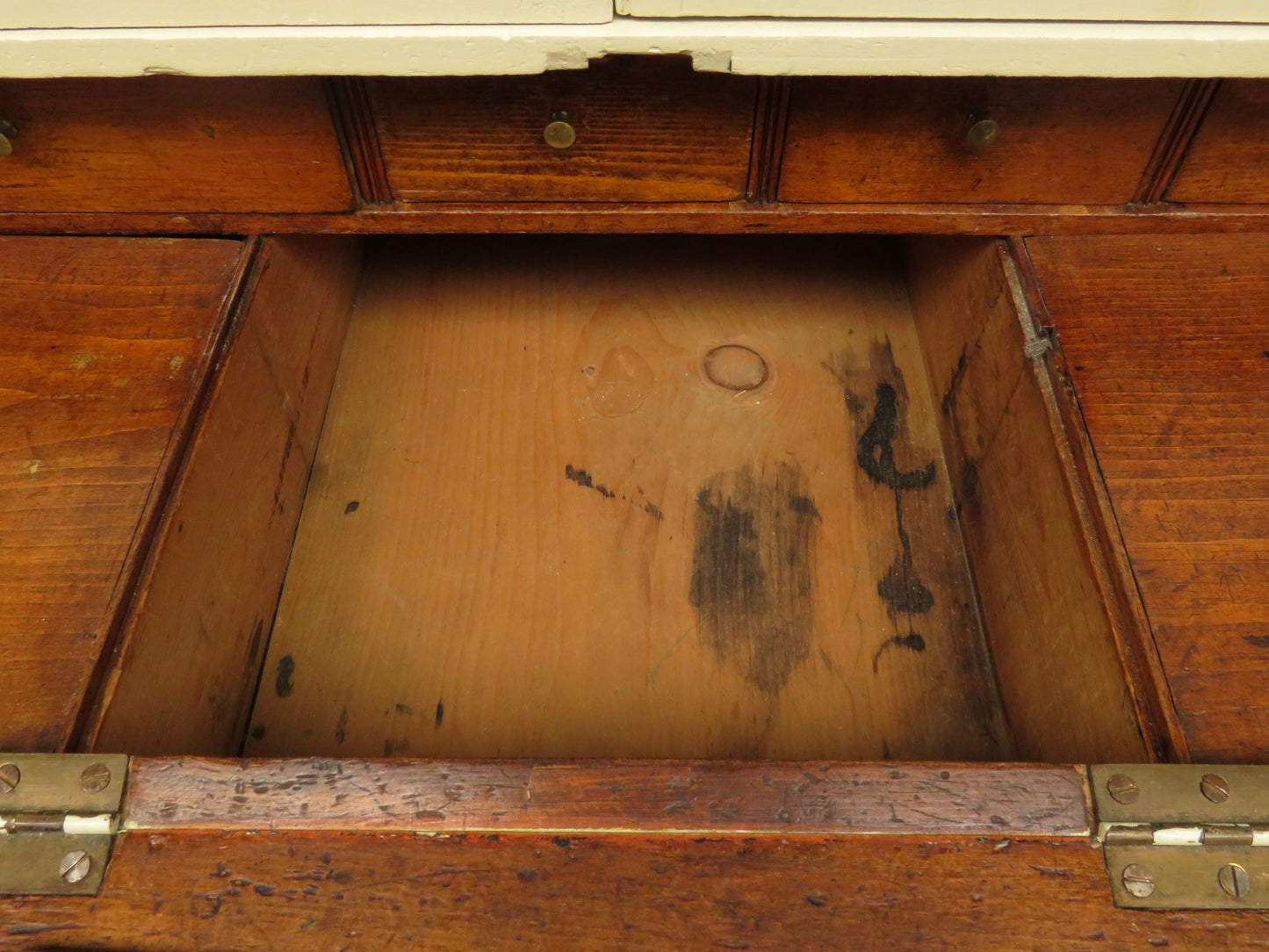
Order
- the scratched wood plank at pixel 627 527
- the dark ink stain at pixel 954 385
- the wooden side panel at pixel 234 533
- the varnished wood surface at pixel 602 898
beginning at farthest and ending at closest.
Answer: the dark ink stain at pixel 954 385 → the scratched wood plank at pixel 627 527 → the wooden side panel at pixel 234 533 → the varnished wood surface at pixel 602 898

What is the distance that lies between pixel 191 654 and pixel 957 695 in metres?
0.63

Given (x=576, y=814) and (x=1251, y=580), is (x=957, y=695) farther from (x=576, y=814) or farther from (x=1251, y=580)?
(x=576, y=814)

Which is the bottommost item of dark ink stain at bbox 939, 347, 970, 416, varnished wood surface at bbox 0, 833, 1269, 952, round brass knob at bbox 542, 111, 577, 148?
varnished wood surface at bbox 0, 833, 1269, 952

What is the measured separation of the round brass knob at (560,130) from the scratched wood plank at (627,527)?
0.31m

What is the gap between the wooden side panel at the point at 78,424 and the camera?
491 mm

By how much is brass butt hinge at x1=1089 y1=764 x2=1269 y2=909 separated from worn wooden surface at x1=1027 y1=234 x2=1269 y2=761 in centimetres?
3

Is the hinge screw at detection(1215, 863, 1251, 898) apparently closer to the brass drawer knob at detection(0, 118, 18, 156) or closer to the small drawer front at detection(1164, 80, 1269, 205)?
the small drawer front at detection(1164, 80, 1269, 205)

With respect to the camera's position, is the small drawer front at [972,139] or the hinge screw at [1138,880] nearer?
the hinge screw at [1138,880]

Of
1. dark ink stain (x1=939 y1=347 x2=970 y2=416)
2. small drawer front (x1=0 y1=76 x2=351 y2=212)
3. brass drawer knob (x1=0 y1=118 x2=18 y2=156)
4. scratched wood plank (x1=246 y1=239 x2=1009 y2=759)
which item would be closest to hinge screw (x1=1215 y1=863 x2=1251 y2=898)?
scratched wood plank (x1=246 y1=239 x2=1009 y2=759)

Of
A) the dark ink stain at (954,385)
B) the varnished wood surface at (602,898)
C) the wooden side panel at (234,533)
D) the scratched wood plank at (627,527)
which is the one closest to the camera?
the varnished wood surface at (602,898)

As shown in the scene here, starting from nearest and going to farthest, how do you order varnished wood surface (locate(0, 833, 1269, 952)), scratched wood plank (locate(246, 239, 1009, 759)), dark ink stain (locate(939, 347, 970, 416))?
varnished wood surface (locate(0, 833, 1269, 952)) < scratched wood plank (locate(246, 239, 1009, 759)) < dark ink stain (locate(939, 347, 970, 416))

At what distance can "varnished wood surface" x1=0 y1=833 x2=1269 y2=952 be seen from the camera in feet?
1.37

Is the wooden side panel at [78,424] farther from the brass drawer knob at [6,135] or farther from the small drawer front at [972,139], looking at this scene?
the small drawer front at [972,139]

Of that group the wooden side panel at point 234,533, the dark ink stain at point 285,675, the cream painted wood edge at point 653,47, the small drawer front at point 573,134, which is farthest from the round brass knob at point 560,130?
the dark ink stain at point 285,675
